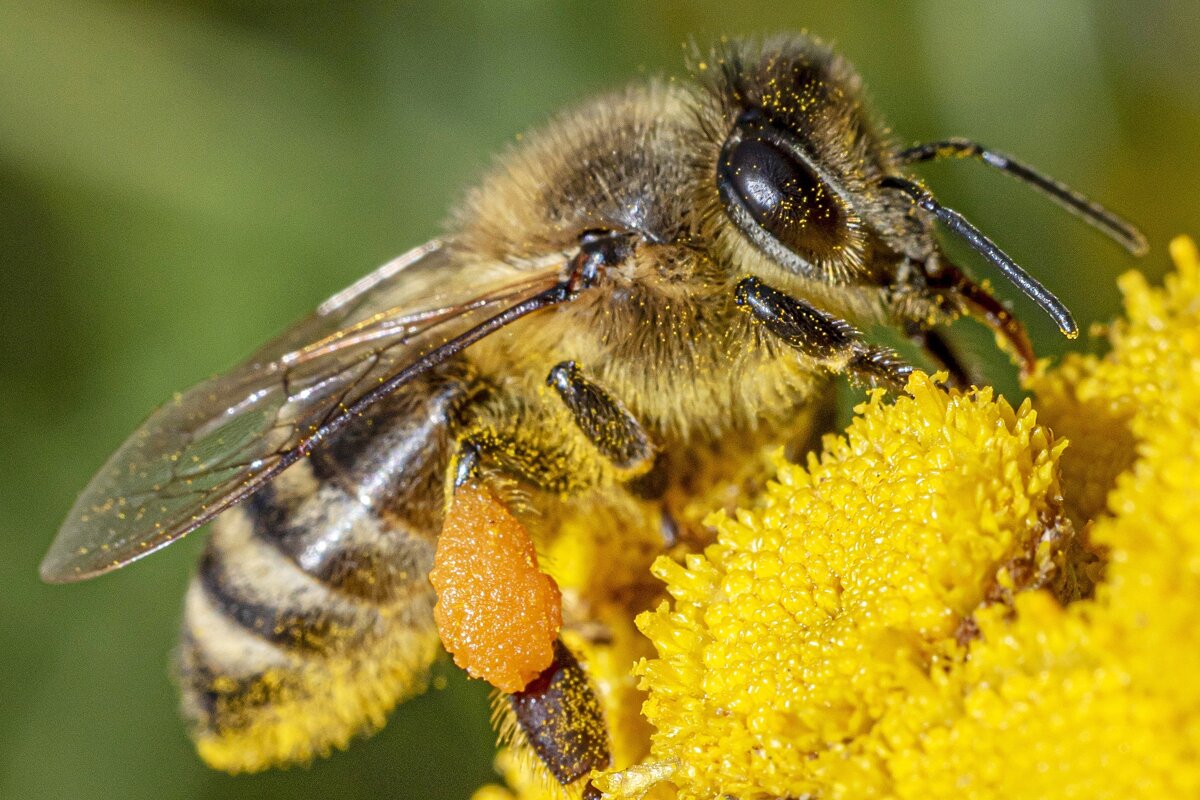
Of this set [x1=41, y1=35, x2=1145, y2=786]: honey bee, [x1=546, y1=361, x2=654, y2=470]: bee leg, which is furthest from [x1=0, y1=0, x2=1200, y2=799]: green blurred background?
[x1=546, y1=361, x2=654, y2=470]: bee leg

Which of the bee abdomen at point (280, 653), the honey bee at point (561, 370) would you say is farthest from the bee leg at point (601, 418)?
the bee abdomen at point (280, 653)

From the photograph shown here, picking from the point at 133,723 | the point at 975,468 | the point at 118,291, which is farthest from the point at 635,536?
the point at 118,291

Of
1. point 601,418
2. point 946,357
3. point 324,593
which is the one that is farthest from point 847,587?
point 324,593

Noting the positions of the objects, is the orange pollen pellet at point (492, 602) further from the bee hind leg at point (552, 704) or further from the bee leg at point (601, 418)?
the bee leg at point (601, 418)

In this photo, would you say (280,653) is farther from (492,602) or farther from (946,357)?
(946,357)

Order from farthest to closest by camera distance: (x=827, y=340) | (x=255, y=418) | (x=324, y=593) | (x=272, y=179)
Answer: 1. (x=272, y=179)
2. (x=324, y=593)
3. (x=255, y=418)
4. (x=827, y=340)

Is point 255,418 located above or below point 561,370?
above

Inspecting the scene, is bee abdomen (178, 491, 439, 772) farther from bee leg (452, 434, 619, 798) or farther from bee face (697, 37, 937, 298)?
bee face (697, 37, 937, 298)
